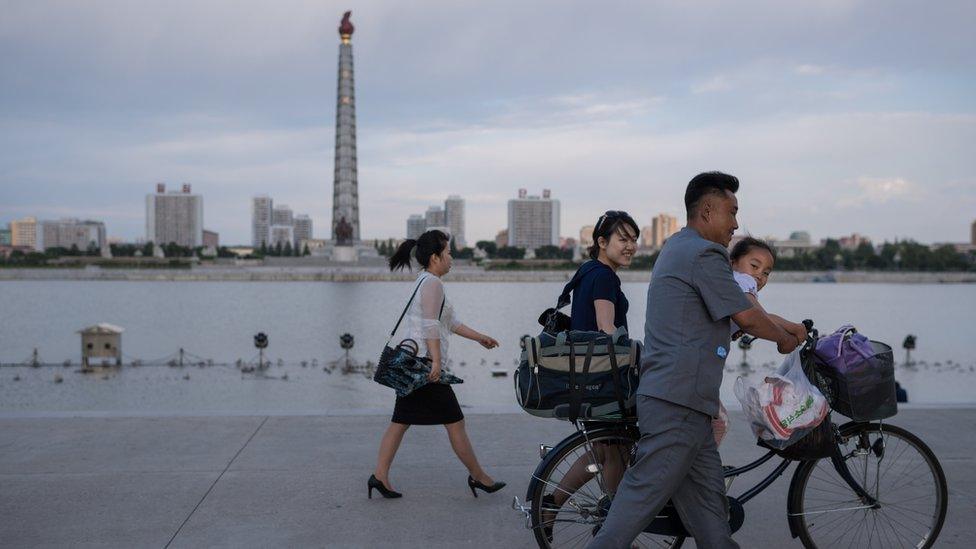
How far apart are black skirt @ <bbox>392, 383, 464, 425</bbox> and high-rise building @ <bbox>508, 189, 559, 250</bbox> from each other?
7051 inches

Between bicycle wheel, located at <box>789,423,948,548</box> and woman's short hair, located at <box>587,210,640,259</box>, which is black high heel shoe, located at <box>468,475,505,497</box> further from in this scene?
bicycle wheel, located at <box>789,423,948,548</box>

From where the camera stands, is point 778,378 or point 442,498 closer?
point 778,378

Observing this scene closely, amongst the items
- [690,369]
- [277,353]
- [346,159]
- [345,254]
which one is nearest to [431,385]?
[690,369]

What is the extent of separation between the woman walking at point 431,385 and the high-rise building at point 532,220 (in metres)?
179

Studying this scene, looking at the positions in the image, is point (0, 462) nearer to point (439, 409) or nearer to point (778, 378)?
point (439, 409)

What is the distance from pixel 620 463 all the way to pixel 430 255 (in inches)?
63.0

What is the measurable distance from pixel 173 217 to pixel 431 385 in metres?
185

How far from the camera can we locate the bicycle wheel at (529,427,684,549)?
3289 millimetres

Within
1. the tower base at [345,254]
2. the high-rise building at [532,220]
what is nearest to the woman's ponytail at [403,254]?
the tower base at [345,254]

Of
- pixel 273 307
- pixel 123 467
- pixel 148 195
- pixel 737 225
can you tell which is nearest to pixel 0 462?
pixel 123 467

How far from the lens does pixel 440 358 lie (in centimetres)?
439

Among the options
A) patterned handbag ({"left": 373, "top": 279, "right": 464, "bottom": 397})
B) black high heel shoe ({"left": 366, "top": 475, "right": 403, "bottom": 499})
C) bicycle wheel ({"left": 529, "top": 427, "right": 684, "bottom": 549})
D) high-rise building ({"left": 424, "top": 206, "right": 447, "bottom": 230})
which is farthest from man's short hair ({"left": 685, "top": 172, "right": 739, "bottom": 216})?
high-rise building ({"left": 424, "top": 206, "right": 447, "bottom": 230})

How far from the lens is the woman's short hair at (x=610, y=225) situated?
3808 mm

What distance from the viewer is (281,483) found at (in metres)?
4.66
